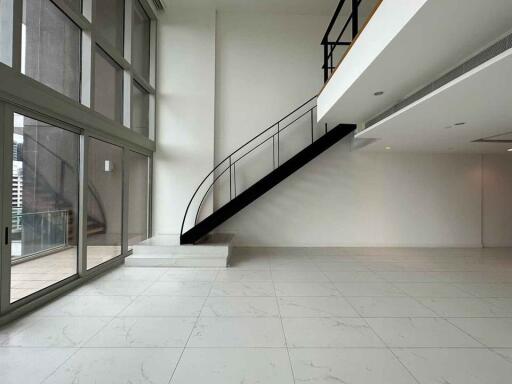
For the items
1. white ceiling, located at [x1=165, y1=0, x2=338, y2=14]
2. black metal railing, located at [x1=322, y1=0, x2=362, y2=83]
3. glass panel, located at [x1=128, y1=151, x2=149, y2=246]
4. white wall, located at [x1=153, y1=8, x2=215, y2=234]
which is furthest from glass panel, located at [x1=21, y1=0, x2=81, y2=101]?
black metal railing, located at [x1=322, y1=0, x2=362, y2=83]

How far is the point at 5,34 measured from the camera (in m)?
2.66

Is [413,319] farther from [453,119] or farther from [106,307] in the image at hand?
[106,307]

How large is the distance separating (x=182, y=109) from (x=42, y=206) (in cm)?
384

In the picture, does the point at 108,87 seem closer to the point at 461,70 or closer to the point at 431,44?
the point at 431,44

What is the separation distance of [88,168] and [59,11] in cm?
211

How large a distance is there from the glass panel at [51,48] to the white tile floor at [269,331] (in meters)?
2.79

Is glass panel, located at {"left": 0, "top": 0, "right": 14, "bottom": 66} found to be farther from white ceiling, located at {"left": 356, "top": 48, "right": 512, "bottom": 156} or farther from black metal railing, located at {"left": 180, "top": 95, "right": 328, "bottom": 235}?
white ceiling, located at {"left": 356, "top": 48, "right": 512, "bottom": 156}

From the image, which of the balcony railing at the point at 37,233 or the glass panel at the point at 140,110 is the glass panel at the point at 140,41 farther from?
the balcony railing at the point at 37,233


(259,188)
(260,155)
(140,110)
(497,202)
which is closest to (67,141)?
(140,110)

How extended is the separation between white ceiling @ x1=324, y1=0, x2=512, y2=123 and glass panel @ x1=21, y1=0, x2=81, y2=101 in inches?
149

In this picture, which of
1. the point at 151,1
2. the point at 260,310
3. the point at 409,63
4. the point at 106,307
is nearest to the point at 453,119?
the point at 409,63

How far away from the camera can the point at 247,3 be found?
20.5 feet

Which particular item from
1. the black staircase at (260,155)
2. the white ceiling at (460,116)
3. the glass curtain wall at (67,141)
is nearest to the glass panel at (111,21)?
the glass curtain wall at (67,141)

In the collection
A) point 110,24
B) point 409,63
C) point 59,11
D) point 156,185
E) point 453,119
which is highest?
point 110,24
